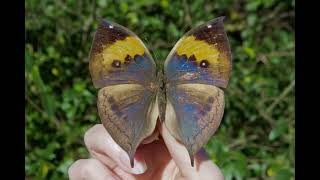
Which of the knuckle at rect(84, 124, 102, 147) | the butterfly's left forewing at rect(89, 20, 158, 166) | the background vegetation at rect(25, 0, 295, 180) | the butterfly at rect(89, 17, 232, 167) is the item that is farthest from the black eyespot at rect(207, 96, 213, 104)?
the background vegetation at rect(25, 0, 295, 180)

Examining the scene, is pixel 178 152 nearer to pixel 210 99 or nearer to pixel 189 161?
pixel 189 161

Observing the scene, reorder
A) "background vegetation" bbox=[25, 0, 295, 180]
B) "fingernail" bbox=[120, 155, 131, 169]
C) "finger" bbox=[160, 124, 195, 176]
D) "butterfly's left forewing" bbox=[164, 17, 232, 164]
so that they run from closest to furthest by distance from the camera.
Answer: "butterfly's left forewing" bbox=[164, 17, 232, 164] → "finger" bbox=[160, 124, 195, 176] → "fingernail" bbox=[120, 155, 131, 169] → "background vegetation" bbox=[25, 0, 295, 180]

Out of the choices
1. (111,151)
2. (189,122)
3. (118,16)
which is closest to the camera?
(189,122)

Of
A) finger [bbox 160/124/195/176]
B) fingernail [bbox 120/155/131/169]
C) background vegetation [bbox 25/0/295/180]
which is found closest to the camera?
finger [bbox 160/124/195/176]

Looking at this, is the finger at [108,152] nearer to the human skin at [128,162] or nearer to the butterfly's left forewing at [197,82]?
the human skin at [128,162]

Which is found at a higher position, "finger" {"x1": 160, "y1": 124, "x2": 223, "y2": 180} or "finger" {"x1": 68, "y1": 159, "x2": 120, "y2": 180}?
"finger" {"x1": 160, "y1": 124, "x2": 223, "y2": 180}

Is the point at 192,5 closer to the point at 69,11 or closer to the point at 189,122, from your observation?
the point at 69,11

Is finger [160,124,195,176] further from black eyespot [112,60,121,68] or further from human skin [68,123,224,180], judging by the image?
black eyespot [112,60,121,68]
